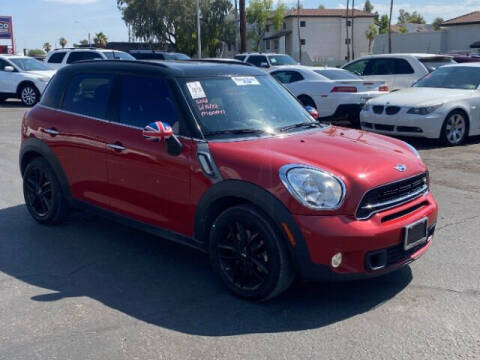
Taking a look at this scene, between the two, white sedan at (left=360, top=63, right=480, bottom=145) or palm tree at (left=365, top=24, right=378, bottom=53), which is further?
palm tree at (left=365, top=24, right=378, bottom=53)

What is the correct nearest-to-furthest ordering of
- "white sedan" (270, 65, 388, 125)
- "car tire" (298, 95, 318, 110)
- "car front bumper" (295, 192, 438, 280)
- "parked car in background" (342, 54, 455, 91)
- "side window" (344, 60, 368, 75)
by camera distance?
"car front bumper" (295, 192, 438, 280) → "white sedan" (270, 65, 388, 125) → "car tire" (298, 95, 318, 110) → "parked car in background" (342, 54, 455, 91) → "side window" (344, 60, 368, 75)

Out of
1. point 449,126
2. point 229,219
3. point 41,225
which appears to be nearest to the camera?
point 229,219

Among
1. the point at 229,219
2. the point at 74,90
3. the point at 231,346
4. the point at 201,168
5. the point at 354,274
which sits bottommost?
the point at 231,346

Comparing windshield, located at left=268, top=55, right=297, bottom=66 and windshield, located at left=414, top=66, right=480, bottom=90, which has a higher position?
windshield, located at left=268, top=55, right=297, bottom=66

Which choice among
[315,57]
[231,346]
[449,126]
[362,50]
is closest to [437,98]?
[449,126]

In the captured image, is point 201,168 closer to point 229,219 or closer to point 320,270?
point 229,219

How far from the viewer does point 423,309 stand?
4102mm

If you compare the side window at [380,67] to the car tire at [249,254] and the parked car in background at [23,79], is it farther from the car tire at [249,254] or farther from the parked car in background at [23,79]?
the car tire at [249,254]

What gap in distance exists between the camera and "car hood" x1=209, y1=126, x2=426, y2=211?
4.00m

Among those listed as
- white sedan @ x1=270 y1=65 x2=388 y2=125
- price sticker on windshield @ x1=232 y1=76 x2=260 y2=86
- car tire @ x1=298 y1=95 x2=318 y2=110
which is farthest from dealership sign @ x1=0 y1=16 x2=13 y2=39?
price sticker on windshield @ x1=232 y1=76 x2=260 y2=86

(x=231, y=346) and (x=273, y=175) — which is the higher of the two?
(x=273, y=175)

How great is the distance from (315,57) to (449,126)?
61.0m

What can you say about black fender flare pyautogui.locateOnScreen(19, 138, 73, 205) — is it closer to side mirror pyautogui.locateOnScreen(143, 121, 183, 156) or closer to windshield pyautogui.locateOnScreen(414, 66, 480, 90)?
side mirror pyautogui.locateOnScreen(143, 121, 183, 156)

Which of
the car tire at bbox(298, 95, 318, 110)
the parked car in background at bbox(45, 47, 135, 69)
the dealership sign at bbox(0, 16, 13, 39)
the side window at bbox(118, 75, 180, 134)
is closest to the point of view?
the side window at bbox(118, 75, 180, 134)
